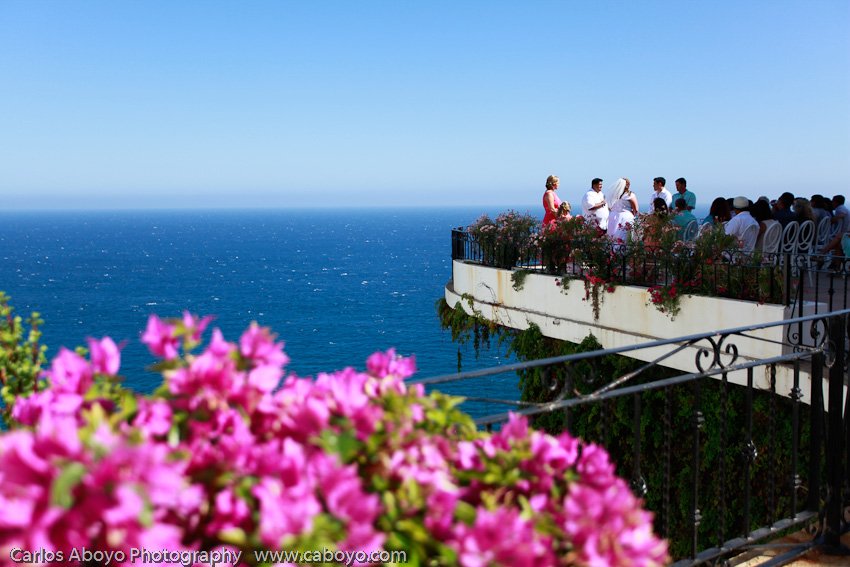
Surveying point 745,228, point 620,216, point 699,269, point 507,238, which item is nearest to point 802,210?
point 745,228

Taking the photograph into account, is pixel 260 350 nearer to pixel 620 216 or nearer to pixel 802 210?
pixel 620 216

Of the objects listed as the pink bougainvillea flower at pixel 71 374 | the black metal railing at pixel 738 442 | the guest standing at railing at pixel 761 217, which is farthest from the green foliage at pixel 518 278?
the pink bougainvillea flower at pixel 71 374

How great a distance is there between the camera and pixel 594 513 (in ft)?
5.91

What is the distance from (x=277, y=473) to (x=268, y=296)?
278 ft

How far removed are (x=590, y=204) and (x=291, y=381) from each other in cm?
1334

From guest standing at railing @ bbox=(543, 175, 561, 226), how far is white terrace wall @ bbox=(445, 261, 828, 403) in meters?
1.38

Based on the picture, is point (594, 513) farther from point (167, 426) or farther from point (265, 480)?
point (167, 426)

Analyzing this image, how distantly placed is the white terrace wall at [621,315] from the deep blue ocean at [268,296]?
26.1 feet

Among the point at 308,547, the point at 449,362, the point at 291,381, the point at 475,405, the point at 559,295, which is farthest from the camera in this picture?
the point at 449,362

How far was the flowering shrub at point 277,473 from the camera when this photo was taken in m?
1.47

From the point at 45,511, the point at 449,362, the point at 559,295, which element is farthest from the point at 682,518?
the point at 449,362

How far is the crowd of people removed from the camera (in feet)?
40.9

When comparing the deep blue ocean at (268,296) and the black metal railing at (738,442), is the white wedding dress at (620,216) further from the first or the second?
the deep blue ocean at (268,296)

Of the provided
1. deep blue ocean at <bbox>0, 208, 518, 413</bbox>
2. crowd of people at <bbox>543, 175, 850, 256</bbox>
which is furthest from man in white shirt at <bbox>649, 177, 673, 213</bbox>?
deep blue ocean at <bbox>0, 208, 518, 413</bbox>
